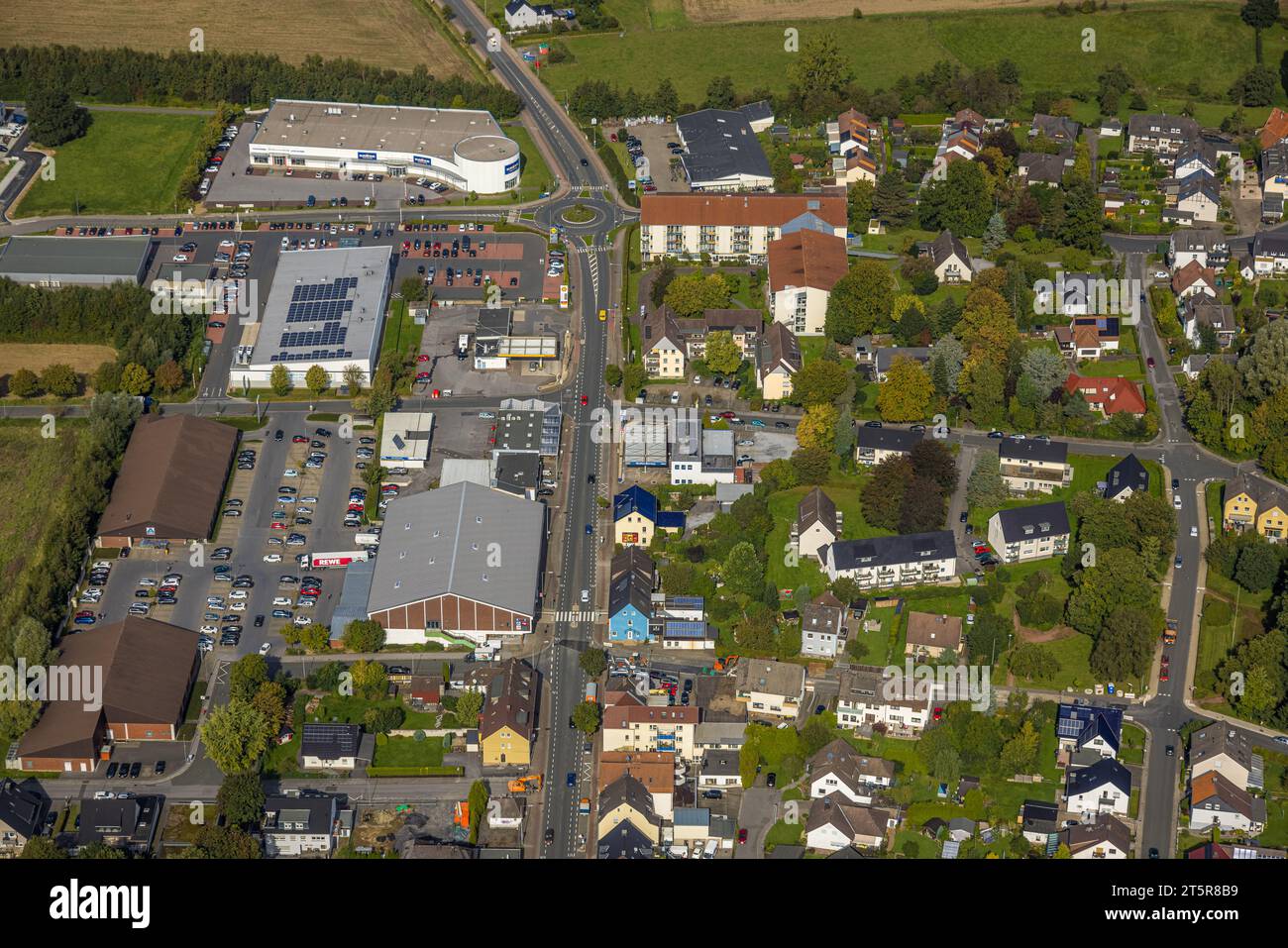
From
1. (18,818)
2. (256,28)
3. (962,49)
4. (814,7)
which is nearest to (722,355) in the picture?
(18,818)

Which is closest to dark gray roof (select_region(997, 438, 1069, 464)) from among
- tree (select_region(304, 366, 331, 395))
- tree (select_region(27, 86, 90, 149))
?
tree (select_region(304, 366, 331, 395))

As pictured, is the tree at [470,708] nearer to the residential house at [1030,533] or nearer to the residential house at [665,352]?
the residential house at [1030,533]

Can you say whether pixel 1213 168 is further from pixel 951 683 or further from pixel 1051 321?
pixel 951 683

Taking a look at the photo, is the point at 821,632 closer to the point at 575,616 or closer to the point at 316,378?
the point at 575,616

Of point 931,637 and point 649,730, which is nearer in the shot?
point 649,730

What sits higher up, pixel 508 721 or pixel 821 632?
pixel 821 632
